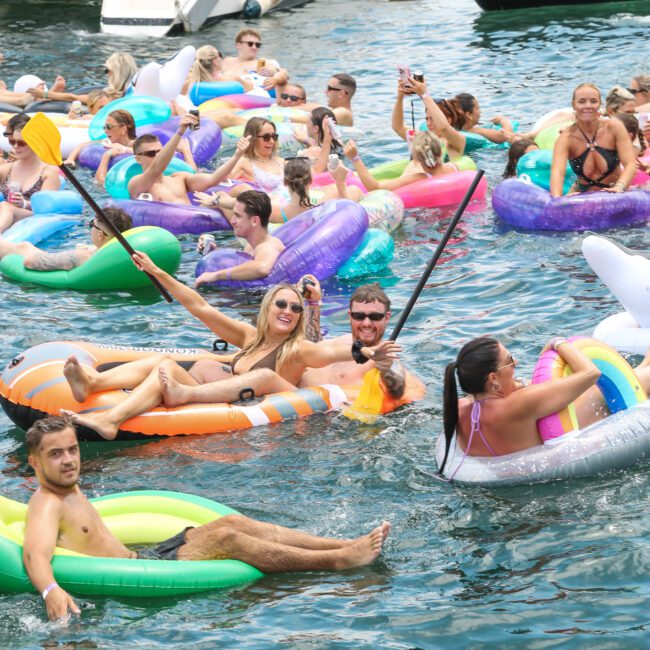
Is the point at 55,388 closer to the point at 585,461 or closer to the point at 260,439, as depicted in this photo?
the point at 260,439

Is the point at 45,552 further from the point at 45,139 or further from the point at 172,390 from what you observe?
the point at 45,139

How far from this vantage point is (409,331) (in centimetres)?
924

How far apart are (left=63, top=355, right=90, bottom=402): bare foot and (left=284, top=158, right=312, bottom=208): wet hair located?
12.3 feet

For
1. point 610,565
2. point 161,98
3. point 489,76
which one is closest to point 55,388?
point 610,565

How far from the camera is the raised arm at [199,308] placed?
792 cm

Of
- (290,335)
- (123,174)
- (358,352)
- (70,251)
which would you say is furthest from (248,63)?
(358,352)

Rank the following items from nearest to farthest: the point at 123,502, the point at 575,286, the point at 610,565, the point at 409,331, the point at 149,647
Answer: the point at 149,647, the point at 610,565, the point at 123,502, the point at 409,331, the point at 575,286

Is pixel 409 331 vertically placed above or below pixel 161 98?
below

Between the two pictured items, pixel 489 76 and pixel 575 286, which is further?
pixel 489 76

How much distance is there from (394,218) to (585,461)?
16.9ft

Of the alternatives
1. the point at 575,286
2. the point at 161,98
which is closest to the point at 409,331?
the point at 575,286

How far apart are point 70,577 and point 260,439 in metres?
2.11

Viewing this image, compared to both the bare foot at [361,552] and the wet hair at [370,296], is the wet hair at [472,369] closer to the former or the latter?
the bare foot at [361,552]

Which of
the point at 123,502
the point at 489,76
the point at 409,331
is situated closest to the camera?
the point at 123,502
